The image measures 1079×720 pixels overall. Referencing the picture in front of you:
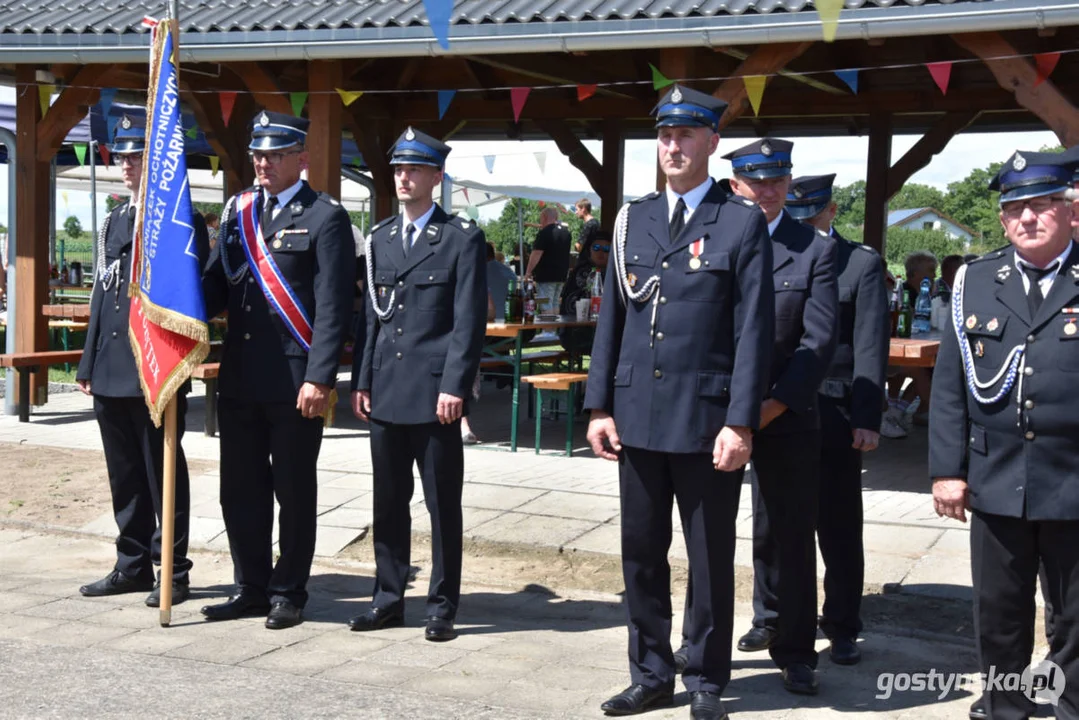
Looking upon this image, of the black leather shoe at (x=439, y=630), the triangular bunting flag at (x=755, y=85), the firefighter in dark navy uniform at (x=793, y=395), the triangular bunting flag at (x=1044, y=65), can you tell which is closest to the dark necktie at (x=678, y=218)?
the firefighter in dark navy uniform at (x=793, y=395)

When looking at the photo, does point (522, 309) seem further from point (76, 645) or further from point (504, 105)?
point (76, 645)

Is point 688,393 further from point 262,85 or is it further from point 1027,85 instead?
point 262,85

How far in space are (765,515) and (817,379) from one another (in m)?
0.77

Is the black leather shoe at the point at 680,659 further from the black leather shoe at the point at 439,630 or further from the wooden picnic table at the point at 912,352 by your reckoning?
the wooden picnic table at the point at 912,352

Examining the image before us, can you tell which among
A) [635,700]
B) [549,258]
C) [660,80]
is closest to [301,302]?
[635,700]

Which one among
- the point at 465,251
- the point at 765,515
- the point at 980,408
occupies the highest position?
the point at 465,251

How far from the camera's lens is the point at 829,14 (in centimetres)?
754

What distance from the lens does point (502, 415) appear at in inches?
473

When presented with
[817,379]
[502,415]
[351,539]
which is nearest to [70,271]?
[502,415]

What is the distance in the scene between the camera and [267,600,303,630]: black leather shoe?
5.60 m

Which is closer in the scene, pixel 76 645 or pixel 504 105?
pixel 76 645

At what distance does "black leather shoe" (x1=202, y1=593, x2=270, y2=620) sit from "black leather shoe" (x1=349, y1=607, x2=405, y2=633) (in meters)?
0.46

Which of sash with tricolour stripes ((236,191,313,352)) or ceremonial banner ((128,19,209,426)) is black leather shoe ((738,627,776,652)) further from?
ceremonial banner ((128,19,209,426))

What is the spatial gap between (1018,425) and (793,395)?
2.91ft
